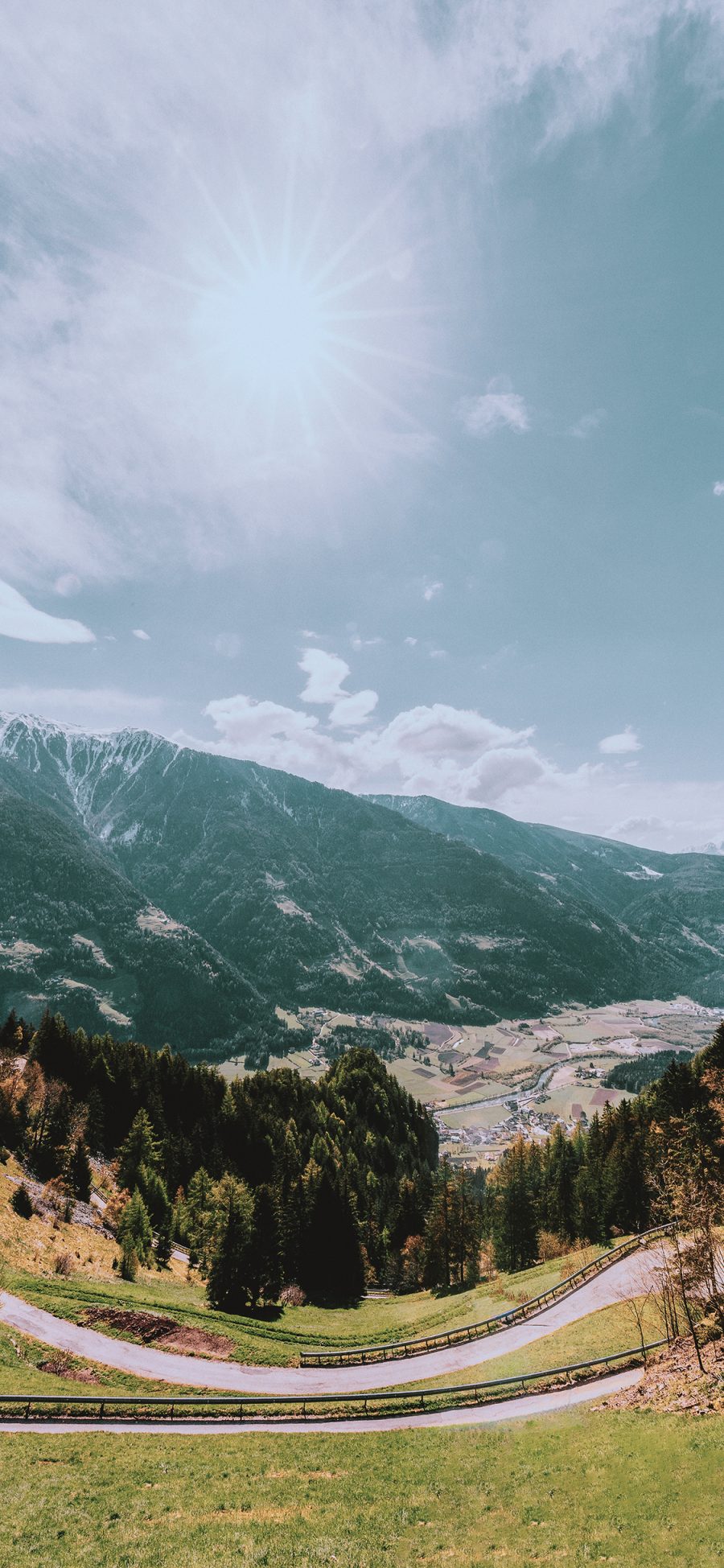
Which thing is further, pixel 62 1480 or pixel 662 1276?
pixel 662 1276

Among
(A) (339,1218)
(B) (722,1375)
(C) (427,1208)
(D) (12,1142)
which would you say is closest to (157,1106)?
(D) (12,1142)

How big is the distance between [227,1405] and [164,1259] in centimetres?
3648

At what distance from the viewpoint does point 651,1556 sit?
1703 centimetres

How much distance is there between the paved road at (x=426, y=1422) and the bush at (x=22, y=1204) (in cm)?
2978

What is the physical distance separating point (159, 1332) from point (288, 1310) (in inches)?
932

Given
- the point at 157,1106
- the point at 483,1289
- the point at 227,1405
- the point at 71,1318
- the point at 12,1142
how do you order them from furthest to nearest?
the point at 157,1106
the point at 12,1142
the point at 483,1289
the point at 71,1318
the point at 227,1405

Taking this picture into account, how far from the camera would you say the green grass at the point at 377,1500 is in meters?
18.6

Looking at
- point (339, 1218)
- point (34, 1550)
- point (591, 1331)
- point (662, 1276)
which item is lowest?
point (339, 1218)

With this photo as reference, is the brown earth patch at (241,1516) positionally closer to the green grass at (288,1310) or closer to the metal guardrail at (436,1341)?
the green grass at (288,1310)

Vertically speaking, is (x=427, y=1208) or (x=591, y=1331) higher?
(x=591, y=1331)

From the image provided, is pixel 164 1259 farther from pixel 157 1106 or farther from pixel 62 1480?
pixel 62 1480

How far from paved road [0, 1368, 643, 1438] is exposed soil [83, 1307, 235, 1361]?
1073 cm

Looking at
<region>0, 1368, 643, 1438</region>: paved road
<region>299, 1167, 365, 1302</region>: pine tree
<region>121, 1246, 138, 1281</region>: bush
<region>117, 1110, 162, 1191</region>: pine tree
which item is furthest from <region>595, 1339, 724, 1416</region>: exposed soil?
<region>117, 1110, 162, 1191</region>: pine tree

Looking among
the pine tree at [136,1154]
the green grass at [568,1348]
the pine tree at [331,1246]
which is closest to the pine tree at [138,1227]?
the pine tree at [136,1154]
